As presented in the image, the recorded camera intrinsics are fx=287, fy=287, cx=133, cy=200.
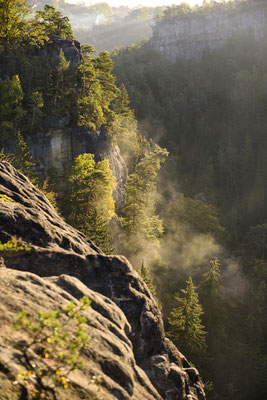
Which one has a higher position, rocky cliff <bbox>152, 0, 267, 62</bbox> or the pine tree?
rocky cliff <bbox>152, 0, 267, 62</bbox>

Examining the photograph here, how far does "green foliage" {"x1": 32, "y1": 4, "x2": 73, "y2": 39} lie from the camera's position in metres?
34.2

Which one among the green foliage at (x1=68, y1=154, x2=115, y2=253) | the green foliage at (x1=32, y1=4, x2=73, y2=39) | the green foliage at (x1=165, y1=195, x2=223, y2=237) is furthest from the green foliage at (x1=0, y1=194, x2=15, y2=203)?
the green foliage at (x1=165, y1=195, x2=223, y2=237)

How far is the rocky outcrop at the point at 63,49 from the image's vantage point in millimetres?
34250

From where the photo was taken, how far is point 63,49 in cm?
3500

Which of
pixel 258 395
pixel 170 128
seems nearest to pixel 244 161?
pixel 170 128

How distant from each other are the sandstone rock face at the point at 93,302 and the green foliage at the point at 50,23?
25314 mm

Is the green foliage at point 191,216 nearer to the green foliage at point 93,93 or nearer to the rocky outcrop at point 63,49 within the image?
the green foliage at point 93,93

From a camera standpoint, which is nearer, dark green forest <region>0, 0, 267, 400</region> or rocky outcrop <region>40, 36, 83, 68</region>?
dark green forest <region>0, 0, 267, 400</region>

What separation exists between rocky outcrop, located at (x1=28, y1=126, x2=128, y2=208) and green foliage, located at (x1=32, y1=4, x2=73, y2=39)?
463 inches

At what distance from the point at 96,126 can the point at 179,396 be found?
2991 cm

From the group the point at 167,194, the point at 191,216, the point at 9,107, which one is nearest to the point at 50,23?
the point at 9,107

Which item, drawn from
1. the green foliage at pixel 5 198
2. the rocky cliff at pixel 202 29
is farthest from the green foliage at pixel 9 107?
the rocky cliff at pixel 202 29

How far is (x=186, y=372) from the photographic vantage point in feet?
53.5

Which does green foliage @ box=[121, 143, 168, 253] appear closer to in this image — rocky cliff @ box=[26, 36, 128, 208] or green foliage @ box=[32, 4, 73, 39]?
rocky cliff @ box=[26, 36, 128, 208]
